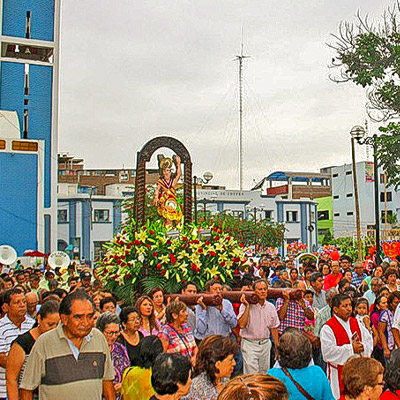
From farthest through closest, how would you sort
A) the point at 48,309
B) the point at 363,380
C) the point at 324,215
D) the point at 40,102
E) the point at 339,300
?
the point at 324,215 < the point at 40,102 < the point at 339,300 < the point at 48,309 < the point at 363,380

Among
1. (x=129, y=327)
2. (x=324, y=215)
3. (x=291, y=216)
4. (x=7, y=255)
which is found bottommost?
(x=129, y=327)

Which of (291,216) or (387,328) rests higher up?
(291,216)

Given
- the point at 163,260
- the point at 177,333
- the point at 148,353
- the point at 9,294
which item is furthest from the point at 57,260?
the point at 148,353

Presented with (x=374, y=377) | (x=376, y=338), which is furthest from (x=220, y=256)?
(x=374, y=377)

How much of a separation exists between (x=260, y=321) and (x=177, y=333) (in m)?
2.17

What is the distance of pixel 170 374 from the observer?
385 cm

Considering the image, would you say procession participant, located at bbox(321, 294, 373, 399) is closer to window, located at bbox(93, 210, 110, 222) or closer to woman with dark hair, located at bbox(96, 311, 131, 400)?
→ woman with dark hair, located at bbox(96, 311, 131, 400)

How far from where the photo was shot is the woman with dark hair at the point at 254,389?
271cm

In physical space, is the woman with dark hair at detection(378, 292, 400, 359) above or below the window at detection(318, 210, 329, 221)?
below

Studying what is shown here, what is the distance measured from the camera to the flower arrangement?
10500 millimetres

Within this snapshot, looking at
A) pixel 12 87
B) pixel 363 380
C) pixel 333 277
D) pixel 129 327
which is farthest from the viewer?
pixel 12 87

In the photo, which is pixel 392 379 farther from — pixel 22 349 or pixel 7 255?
pixel 7 255

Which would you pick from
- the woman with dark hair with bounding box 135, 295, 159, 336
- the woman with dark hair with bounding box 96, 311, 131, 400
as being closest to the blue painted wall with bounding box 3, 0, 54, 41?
the woman with dark hair with bounding box 135, 295, 159, 336

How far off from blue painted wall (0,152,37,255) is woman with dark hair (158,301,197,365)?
26.2 meters
